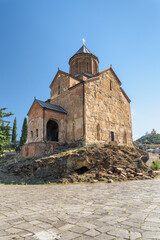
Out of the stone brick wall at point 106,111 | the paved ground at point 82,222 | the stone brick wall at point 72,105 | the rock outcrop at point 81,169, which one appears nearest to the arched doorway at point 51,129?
the stone brick wall at point 72,105

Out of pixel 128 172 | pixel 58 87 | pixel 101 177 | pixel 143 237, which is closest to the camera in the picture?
pixel 143 237

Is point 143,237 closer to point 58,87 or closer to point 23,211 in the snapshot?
point 23,211

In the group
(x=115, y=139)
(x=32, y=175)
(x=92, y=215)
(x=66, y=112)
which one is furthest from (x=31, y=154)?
(x=92, y=215)

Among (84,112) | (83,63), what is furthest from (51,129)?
(83,63)

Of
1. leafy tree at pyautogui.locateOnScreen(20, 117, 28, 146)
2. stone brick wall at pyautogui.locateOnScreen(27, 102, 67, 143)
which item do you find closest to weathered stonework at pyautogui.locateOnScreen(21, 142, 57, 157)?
stone brick wall at pyautogui.locateOnScreen(27, 102, 67, 143)

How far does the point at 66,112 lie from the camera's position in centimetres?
1695

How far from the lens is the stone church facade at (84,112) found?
1510 cm

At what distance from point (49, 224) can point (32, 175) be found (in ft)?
30.2

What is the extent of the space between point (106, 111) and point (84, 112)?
3494 mm

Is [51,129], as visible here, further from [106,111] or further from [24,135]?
[24,135]

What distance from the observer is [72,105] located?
16.4 metres

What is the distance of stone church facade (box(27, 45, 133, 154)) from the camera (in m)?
15.1

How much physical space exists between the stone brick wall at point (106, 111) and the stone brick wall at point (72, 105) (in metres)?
0.74

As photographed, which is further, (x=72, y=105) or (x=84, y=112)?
(x=72, y=105)
